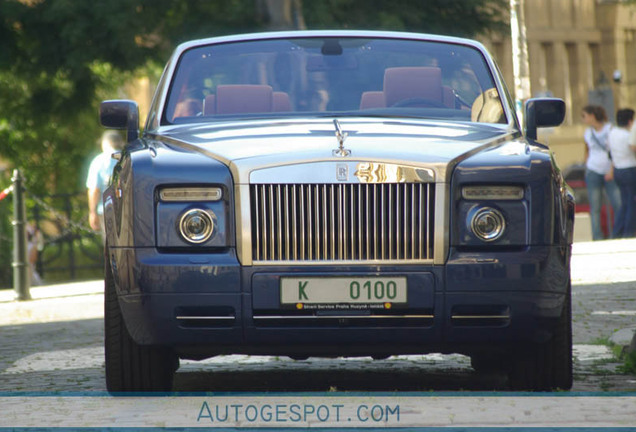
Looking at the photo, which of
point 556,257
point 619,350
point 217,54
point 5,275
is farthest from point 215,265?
point 5,275

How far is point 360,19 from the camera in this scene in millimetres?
25250

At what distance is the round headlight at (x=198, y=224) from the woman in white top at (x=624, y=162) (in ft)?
48.8

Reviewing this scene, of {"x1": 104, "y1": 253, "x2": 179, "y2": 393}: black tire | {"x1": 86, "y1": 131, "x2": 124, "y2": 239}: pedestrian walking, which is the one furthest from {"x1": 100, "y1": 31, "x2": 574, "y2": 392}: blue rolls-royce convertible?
{"x1": 86, "y1": 131, "x2": 124, "y2": 239}: pedestrian walking

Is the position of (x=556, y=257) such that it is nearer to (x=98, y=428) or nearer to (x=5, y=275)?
(x=98, y=428)

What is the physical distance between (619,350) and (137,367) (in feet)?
10.1

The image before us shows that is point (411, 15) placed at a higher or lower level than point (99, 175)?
higher

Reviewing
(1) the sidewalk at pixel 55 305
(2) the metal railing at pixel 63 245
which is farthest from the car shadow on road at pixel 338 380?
(2) the metal railing at pixel 63 245

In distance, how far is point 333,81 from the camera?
25.7 feet

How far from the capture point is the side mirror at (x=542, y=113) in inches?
304

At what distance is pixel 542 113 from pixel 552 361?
4.64 feet

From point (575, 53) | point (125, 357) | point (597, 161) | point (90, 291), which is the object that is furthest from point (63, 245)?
point (575, 53)

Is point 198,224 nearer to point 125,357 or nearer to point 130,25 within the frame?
point 125,357

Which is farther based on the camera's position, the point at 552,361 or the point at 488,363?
the point at 488,363

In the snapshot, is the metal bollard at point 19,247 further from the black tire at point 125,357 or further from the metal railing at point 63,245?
the black tire at point 125,357
